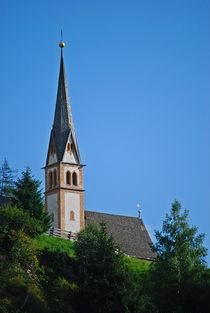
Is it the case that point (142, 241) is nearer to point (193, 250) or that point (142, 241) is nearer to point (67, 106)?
point (67, 106)

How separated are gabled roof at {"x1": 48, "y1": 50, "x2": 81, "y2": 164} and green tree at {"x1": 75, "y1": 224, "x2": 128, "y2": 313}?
131ft

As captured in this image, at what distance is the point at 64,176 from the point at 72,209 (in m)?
3.88

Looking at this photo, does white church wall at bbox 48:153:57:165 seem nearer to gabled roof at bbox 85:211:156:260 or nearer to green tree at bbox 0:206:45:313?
gabled roof at bbox 85:211:156:260

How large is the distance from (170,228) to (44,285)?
13001 mm

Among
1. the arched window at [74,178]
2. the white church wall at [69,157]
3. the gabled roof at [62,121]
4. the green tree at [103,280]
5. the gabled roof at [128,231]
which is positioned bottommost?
the green tree at [103,280]

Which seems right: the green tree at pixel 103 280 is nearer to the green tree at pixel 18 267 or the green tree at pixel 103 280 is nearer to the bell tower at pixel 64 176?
the green tree at pixel 18 267

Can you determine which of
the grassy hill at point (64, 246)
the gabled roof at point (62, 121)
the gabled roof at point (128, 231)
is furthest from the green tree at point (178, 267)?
the gabled roof at point (62, 121)

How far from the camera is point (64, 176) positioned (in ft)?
298

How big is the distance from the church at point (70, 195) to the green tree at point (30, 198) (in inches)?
815

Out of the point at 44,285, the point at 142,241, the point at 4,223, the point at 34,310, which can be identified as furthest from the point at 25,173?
the point at 142,241

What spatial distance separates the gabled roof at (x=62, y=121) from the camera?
302 feet

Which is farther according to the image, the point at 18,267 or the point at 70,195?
the point at 70,195

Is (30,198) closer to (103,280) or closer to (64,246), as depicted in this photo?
(64,246)

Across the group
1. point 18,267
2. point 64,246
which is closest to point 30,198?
point 64,246
